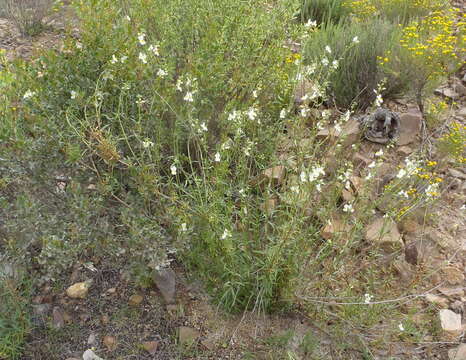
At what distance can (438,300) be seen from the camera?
279 centimetres

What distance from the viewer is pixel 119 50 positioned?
281 centimetres

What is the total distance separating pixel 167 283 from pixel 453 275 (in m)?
1.73

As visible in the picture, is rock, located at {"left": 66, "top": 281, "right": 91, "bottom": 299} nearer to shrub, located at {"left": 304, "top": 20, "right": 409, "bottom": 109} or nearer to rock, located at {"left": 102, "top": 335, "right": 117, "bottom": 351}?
rock, located at {"left": 102, "top": 335, "right": 117, "bottom": 351}

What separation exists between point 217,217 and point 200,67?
1089 millimetres

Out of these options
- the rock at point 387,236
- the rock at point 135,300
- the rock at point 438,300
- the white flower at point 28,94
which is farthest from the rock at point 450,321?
the white flower at point 28,94

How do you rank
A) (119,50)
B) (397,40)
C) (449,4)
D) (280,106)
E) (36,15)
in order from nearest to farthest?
(119,50) < (280,106) < (397,40) < (36,15) < (449,4)

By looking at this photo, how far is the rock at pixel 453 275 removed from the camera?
114 inches

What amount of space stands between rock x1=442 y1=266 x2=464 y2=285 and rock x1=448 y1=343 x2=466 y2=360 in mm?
499

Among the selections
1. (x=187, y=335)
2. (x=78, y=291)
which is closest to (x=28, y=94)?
(x=78, y=291)

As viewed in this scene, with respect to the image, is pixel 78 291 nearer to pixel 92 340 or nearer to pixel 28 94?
pixel 92 340

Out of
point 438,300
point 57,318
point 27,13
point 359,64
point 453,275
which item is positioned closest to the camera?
point 57,318

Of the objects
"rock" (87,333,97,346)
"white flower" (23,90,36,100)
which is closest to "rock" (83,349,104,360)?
"rock" (87,333,97,346)

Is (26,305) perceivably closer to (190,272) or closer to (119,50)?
(190,272)

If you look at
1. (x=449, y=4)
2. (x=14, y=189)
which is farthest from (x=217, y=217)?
(x=449, y=4)
